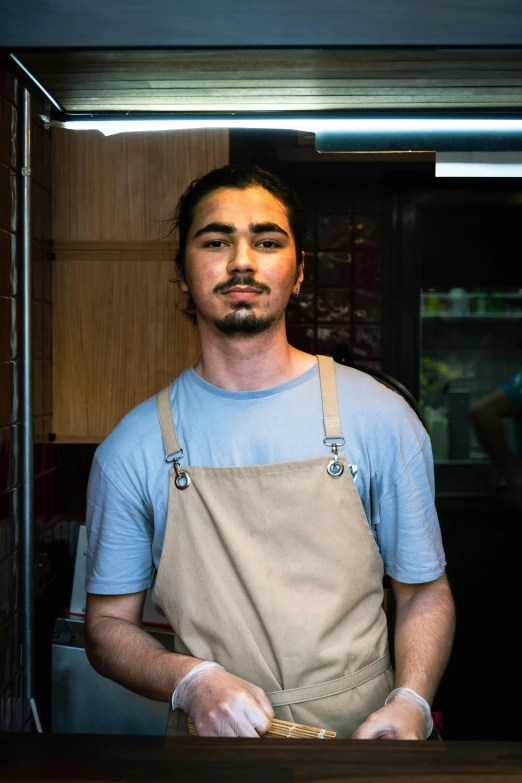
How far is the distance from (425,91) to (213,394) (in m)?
0.74

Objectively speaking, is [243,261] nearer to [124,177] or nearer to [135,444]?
[135,444]

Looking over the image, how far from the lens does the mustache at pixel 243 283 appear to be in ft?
5.43

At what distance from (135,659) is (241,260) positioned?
823 mm

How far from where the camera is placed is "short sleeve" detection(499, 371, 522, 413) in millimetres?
3854

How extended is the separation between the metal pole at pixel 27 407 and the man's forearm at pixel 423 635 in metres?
0.96

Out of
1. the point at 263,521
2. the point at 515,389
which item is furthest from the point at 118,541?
the point at 515,389

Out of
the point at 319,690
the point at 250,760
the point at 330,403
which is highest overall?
the point at 330,403

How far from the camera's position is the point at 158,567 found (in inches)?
64.5

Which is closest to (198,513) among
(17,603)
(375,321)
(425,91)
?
(17,603)

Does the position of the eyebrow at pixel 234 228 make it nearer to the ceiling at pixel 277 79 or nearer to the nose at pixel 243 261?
the nose at pixel 243 261

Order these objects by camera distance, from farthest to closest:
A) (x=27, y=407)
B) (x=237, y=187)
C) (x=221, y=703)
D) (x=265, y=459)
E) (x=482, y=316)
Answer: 1. (x=482, y=316)
2. (x=27, y=407)
3. (x=237, y=187)
4. (x=265, y=459)
5. (x=221, y=703)

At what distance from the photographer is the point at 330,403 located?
1.68 metres

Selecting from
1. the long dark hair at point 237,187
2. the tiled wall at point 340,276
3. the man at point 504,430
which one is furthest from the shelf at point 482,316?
the long dark hair at point 237,187

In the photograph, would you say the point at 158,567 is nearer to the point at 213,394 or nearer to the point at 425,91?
the point at 213,394
